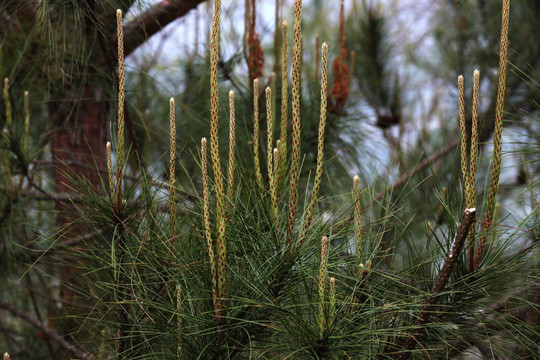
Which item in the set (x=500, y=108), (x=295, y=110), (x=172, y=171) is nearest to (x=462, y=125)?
(x=500, y=108)

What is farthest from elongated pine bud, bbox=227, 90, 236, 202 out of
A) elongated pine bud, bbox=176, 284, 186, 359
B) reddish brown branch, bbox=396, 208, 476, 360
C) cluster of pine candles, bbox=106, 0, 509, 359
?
reddish brown branch, bbox=396, 208, 476, 360

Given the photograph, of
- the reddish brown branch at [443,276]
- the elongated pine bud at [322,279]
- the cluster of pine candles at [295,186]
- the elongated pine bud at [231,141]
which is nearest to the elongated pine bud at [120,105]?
the cluster of pine candles at [295,186]

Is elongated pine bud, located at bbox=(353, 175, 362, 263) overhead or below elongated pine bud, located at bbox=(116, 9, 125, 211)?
below

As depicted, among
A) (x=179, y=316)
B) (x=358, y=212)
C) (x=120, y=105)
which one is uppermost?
(x=120, y=105)

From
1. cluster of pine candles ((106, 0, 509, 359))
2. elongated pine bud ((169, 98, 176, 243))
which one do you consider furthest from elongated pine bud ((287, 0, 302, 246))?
elongated pine bud ((169, 98, 176, 243))

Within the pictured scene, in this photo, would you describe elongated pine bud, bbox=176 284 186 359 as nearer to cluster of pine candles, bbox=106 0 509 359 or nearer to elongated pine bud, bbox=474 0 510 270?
cluster of pine candles, bbox=106 0 509 359

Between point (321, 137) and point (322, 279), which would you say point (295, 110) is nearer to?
point (321, 137)

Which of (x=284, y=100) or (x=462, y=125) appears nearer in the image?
(x=462, y=125)

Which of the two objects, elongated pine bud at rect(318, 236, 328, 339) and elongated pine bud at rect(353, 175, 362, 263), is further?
Answer: elongated pine bud at rect(353, 175, 362, 263)

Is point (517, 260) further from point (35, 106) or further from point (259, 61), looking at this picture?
point (35, 106)

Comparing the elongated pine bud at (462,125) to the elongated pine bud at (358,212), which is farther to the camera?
the elongated pine bud at (358,212)

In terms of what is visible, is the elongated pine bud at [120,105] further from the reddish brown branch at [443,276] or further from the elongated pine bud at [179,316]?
the reddish brown branch at [443,276]

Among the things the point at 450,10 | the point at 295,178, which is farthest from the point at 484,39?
the point at 295,178

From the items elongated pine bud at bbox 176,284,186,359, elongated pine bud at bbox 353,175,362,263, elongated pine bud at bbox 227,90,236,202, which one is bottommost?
elongated pine bud at bbox 176,284,186,359
